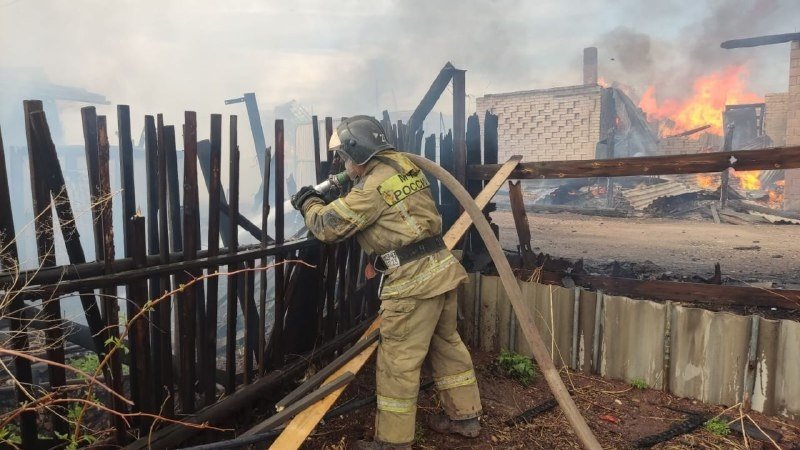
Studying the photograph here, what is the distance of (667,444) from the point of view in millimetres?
3213

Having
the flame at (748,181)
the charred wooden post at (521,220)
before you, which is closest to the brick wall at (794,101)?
the flame at (748,181)

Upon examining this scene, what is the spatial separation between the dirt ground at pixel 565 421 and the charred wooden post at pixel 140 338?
106 cm

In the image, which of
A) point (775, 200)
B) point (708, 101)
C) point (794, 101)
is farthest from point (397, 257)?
point (708, 101)

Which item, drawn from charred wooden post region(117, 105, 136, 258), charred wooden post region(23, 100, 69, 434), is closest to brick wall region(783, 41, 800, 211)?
charred wooden post region(117, 105, 136, 258)

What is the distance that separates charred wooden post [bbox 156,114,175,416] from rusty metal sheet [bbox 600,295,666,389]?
3.26 meters

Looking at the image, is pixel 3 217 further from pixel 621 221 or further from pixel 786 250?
pixel 621 221

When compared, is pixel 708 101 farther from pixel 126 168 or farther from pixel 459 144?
pixel 126 168

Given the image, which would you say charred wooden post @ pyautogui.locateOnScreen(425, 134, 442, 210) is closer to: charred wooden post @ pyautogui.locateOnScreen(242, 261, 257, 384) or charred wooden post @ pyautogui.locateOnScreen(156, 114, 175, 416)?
charred wooden post @ pyautogui.locateOnScreen(242, 261, 257, 384)

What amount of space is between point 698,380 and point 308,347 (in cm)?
298

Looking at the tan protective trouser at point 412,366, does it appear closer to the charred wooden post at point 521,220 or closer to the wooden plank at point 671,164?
the charred wooden post at point 521,220

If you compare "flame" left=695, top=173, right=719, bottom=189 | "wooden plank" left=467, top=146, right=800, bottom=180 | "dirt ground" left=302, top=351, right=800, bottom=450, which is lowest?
"dirt ground" left=302, top=351, right=800, bottom=450

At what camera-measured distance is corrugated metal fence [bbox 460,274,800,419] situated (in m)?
3.42

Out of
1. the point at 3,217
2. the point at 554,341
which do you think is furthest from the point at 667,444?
the point at 3,217

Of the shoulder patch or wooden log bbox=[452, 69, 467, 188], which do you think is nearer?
the shoulder patch
